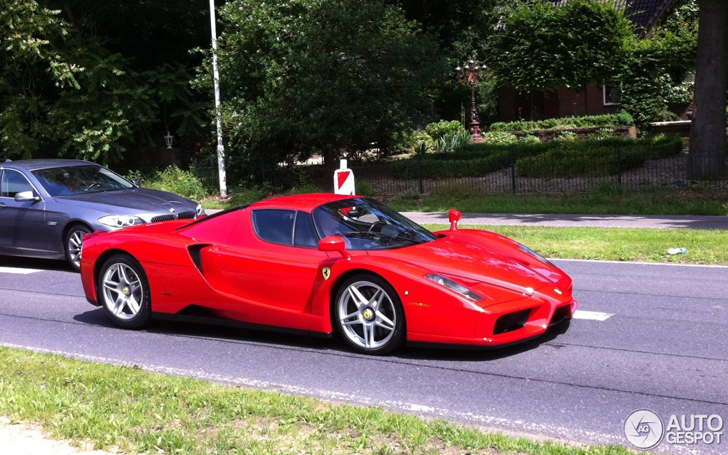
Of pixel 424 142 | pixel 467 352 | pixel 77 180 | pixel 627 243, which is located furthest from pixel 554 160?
pixel 467 352

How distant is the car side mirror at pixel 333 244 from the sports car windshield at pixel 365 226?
0.32 meters

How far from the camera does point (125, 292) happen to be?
8312 millimetres

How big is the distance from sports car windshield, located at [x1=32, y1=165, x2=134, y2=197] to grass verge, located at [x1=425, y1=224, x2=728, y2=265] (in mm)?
6658

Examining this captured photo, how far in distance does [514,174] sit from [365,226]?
1434 centimetres

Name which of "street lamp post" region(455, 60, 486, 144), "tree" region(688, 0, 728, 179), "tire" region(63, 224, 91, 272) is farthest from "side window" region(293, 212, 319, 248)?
"street lamp post" region(455, 60, 486, 144)

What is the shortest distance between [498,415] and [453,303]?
1209 mm

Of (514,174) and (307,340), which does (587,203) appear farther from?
(307,340)

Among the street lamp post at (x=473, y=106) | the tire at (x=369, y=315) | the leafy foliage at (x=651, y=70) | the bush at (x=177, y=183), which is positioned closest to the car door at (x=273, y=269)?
the tire at (x=369, y=315)

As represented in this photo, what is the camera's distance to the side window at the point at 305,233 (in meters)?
7.33

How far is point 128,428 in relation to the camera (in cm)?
506

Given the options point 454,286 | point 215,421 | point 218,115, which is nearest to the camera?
point 215,421

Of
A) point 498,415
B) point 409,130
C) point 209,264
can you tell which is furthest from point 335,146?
point 498,415

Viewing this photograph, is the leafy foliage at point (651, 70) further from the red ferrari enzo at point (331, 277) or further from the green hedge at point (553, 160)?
the red ferrari enzo at point (331, 277)

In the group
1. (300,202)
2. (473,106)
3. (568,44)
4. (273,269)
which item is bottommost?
(273,269)
